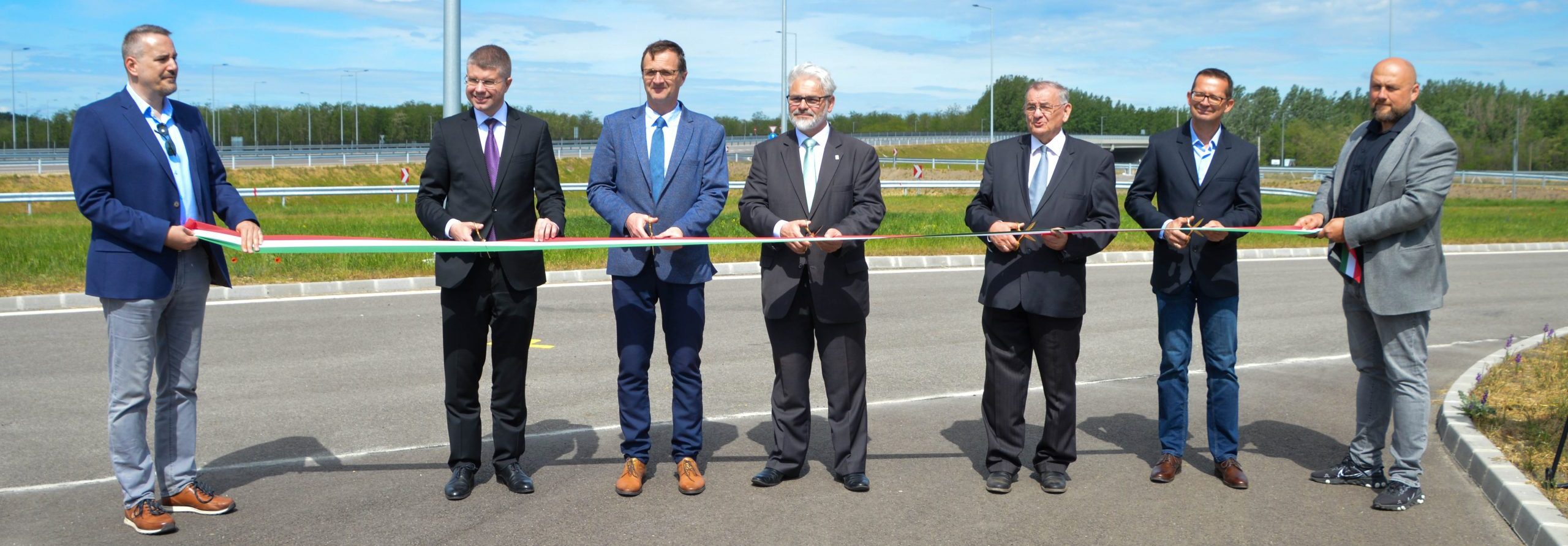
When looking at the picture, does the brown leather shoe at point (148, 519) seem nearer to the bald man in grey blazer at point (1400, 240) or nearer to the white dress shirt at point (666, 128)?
the white dress shirt at point (666, 128)

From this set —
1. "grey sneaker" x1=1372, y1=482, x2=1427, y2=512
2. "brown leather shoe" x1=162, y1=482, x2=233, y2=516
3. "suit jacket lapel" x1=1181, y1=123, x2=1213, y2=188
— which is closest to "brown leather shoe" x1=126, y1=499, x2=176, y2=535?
"brown leather shoe" x1=162, y1=482, x2=233, y2=516

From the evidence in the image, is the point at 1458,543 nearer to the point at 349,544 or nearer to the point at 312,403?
the point at 349,544

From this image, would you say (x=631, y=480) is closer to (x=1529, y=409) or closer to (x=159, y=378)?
(x=159, y=378)

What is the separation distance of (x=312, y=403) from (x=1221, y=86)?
5.87m

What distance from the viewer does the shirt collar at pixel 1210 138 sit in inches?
243

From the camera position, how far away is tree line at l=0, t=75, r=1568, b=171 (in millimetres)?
92188

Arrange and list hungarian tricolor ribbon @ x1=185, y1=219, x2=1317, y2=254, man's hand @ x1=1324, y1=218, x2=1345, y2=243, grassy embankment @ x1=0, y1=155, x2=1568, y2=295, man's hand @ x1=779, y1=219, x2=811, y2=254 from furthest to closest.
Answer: grassy embankment @ x1=0, y1=155, x2=1568, y2=295, man's hand @ x1=1324, y1=218, x2=1345, y2=243, man's hand @ x1=779, y1=219, x2=811, y2=254, hungarian tricolor ribbon @ x1=185, y1=219, x2=1317, y2=254

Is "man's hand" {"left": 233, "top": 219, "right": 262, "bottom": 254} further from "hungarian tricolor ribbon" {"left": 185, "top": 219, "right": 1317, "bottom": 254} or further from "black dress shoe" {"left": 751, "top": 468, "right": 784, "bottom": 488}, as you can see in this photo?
"black dress shoe" {"left": 751, "top": 468, "right": 784, "bottom": 488}

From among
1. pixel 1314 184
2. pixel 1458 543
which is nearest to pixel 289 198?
pixel 1458 543

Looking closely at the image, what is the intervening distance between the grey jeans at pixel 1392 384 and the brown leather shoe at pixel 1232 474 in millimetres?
632

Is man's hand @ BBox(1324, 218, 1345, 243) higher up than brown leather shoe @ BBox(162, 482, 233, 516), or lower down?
higher up

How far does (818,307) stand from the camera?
19.3ft

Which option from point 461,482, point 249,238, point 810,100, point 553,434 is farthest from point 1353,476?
point 249,238

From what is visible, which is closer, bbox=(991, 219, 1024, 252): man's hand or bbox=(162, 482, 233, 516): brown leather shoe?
bbox=(162, 482, 233, 516): brown leather shoe
